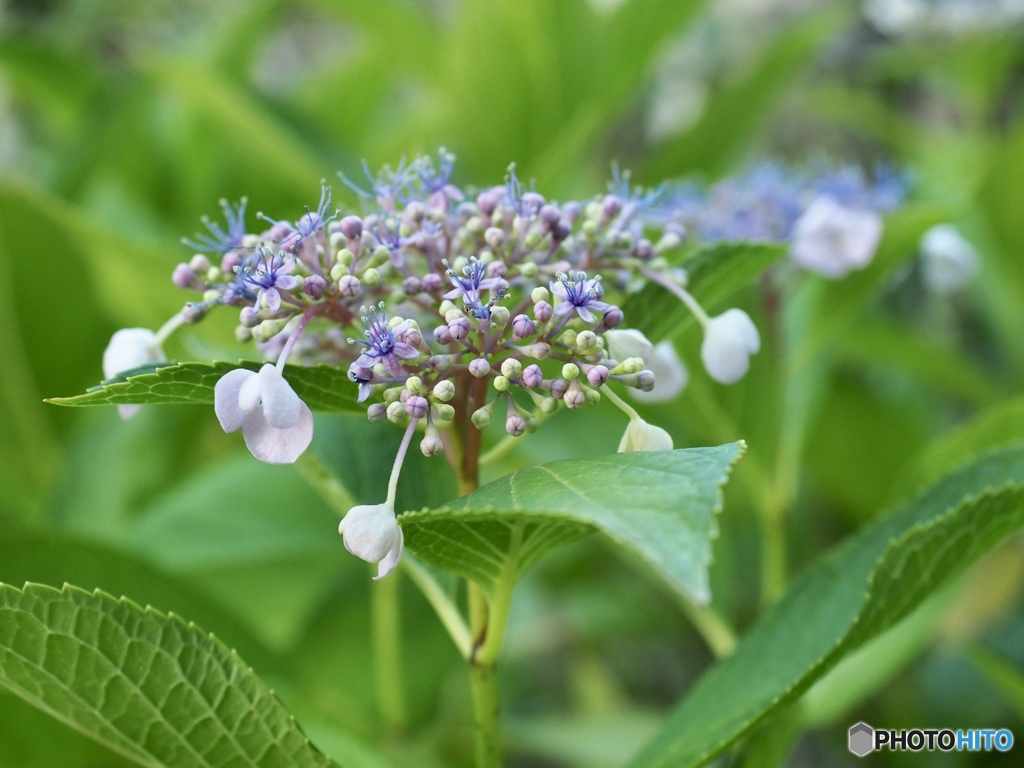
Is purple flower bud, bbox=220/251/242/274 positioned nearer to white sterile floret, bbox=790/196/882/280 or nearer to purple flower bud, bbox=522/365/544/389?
purple flower bud, bbox=522/365/544/389

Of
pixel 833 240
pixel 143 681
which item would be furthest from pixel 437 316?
pixel 833 240

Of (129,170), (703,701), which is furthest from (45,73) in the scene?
(703,701)

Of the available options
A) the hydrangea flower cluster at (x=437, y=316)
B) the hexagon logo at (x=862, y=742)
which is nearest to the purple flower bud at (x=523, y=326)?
the hydrangea flower cluster at (x=437, y=316)

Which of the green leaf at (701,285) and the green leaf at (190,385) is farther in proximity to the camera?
the green leaf at (701,285)

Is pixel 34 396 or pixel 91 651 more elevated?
pixel 34 396

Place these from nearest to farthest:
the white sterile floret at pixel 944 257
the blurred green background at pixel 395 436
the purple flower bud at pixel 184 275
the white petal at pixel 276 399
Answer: the white petal at pixel 276 399, the purple flower bud at pixel 184 275, the blurred green background at pixel 395 436, the white sterile floret at pixel 944 257

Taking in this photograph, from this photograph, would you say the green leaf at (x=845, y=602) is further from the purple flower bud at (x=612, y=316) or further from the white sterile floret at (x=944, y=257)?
the white sterile floret at (x=944, y=257)

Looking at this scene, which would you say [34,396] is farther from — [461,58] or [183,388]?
[183,388]
